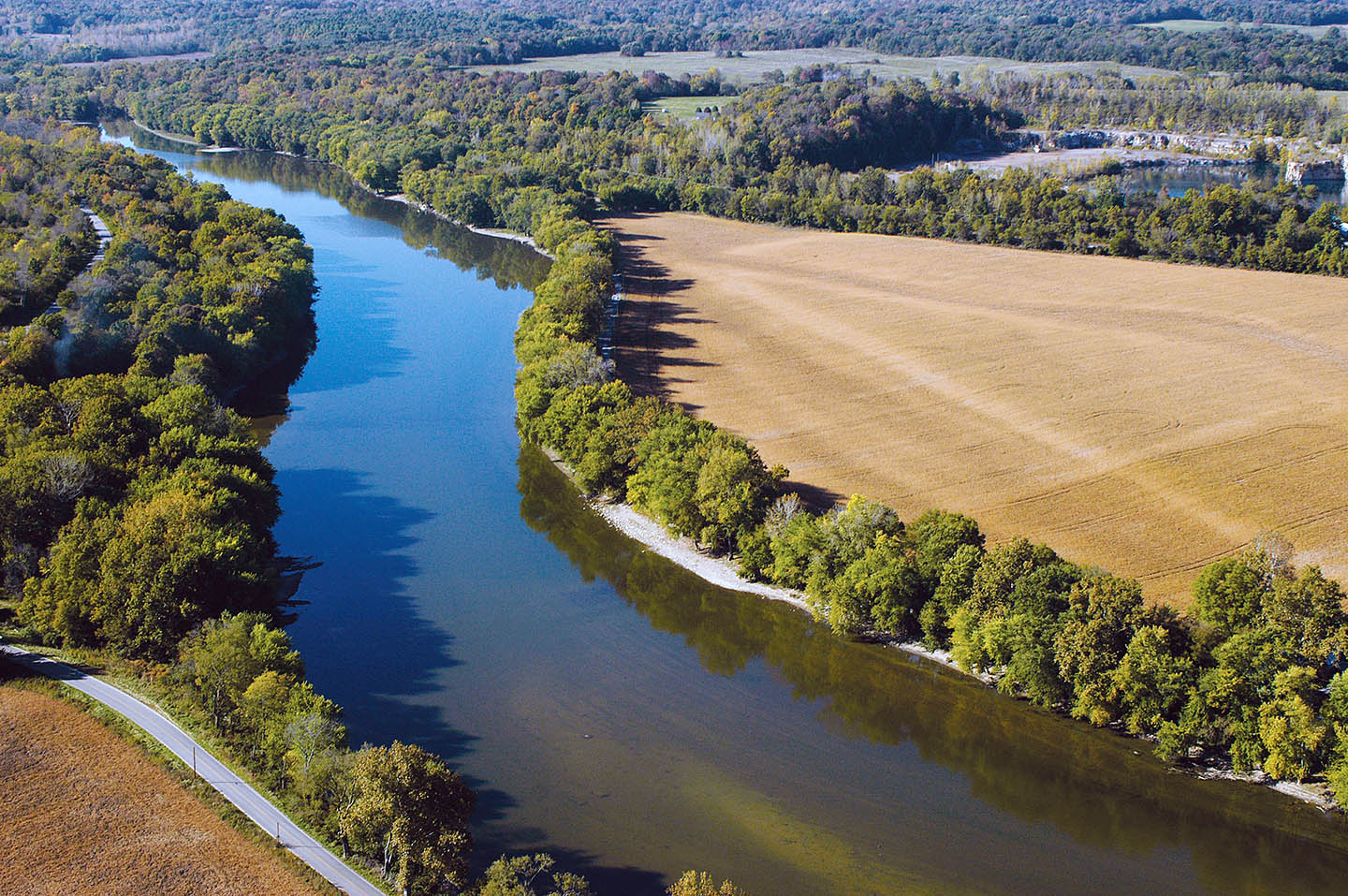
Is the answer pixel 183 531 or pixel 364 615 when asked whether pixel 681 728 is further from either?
pixel 183 531

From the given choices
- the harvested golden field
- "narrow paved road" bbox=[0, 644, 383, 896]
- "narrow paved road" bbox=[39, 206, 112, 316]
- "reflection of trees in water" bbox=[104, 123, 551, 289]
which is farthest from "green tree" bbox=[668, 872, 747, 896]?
"reflection of trees in water" bbox=[104, 123, 551, 289]

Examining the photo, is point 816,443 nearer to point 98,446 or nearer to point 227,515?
point 227,515

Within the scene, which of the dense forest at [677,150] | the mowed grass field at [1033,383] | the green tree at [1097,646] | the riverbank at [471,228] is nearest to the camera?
the green tree at [1097,646]

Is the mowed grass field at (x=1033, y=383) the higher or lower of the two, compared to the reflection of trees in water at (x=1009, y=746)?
higher

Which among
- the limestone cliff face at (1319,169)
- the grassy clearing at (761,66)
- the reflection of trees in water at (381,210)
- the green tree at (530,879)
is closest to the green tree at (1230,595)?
the green tree at (530,879)

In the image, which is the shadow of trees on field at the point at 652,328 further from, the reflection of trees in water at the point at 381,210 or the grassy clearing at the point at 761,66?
the grassy clearing at the point at 761,66

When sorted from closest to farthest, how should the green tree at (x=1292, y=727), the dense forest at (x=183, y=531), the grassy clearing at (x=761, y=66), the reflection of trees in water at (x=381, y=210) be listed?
the dense forest at (x=183, y=531) → the green tree at (x=1292, y=727) → the reflection of trees in water at (x=381, y=210) → the grassy clearing at (x=761, y=66)

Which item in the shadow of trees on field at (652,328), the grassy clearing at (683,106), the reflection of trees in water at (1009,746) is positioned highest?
the grassy clearing at (683,106)

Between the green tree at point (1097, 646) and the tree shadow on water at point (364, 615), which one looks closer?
the green tree at point (1097, 646)
